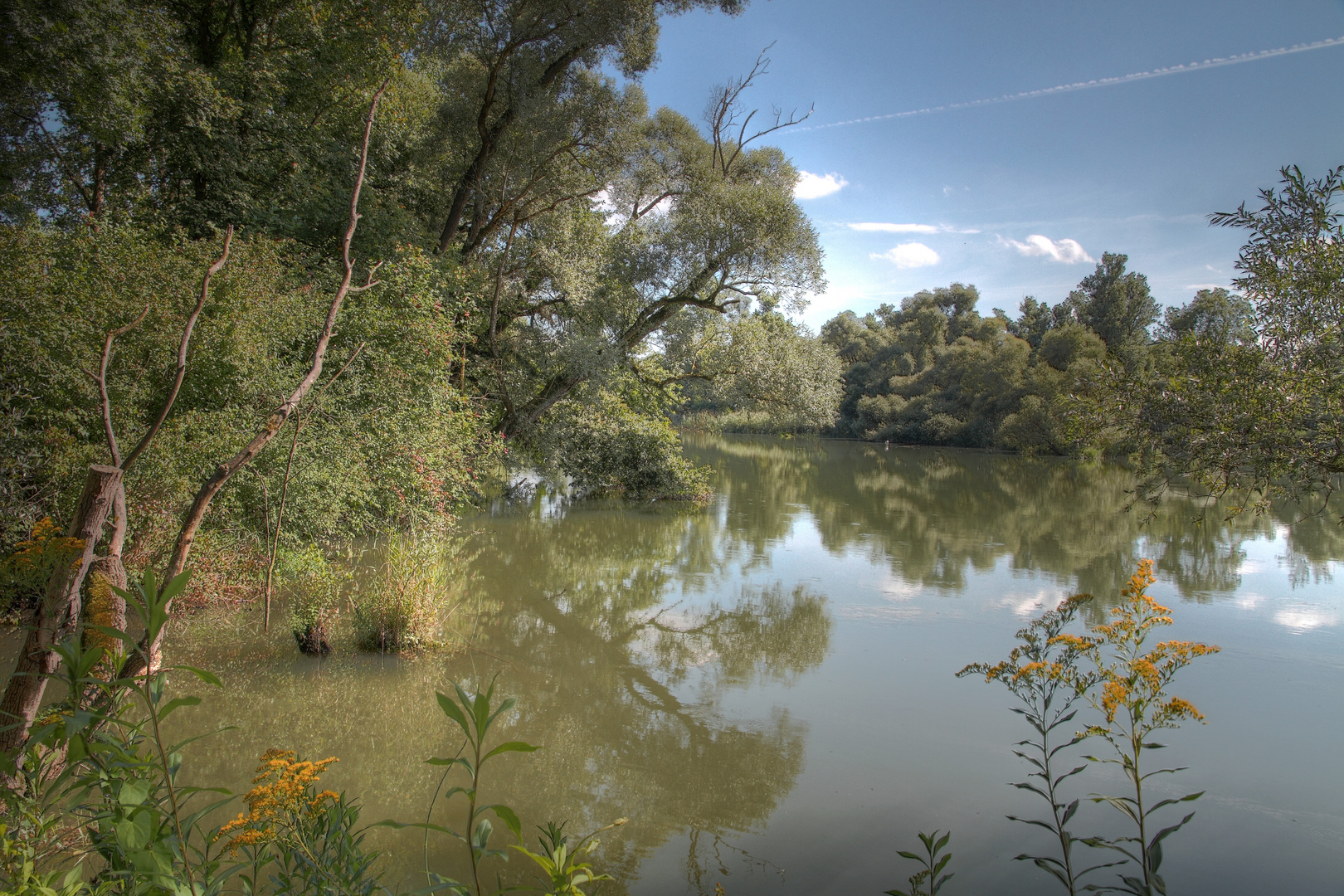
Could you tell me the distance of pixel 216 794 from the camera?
3.58m

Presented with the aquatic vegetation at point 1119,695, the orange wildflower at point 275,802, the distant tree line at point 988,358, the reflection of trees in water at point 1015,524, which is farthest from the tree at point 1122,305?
the orange wildflower at point 275,802

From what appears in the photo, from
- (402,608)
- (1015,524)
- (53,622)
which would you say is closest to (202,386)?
(402,608)

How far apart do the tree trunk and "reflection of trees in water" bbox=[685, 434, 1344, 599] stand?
221 inches

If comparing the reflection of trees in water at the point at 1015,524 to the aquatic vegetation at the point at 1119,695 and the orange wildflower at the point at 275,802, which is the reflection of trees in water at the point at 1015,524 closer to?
the aquatic vegetation at the point at 1119,695

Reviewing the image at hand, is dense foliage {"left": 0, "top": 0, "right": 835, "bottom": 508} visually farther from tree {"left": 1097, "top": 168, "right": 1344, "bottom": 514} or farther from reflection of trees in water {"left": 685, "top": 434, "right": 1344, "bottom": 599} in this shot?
tree {"left": 1097, "top": 168, "right": 1344, "bottom": 514}

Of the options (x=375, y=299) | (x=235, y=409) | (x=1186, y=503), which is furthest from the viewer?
(x=1186, y=503)

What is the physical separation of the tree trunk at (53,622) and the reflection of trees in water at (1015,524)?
561 centimetres

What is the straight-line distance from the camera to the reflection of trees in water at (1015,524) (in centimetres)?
973

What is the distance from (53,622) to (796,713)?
4342mm

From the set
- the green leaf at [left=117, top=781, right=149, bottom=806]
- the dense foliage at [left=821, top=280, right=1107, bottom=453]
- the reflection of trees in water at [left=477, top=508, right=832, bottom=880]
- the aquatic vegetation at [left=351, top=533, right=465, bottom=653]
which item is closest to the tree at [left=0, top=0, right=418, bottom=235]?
the aquatic vegetation at [left=351, top=533, right=465, bottom=653]

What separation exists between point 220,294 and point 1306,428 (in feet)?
28.1

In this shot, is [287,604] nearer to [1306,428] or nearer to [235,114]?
[235,114]

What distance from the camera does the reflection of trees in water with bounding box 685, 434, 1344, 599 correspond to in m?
9.73

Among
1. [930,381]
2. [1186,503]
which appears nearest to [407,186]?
[1186,503]
